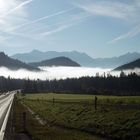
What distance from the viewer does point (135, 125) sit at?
3281cm

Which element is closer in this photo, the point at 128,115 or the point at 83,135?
the point at 83,135

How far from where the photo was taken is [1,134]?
1320 inches

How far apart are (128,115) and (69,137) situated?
848 cm

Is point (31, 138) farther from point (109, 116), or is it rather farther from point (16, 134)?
point (109, 116)

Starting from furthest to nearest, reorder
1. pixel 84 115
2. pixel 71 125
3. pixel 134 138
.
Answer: pixel 84 115 < pixel 71 125 < pixel 134 138

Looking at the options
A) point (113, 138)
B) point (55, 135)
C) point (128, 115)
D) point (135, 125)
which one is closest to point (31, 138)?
point (55, 135)

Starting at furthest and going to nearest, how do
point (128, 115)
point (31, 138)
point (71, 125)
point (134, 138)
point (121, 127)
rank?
point (71, 125) → point (128, 115) → point (121, 127) → point (31, 138) → point (134, 138)

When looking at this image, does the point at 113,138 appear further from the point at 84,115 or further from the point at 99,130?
the point at 84,115

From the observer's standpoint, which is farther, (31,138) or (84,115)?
(84,115)

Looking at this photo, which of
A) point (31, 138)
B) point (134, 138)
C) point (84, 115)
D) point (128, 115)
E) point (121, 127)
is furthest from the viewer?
point (84, 115)

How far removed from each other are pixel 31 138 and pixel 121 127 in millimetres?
7891

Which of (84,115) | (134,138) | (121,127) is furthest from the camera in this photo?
(84,115)

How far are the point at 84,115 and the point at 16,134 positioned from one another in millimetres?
14422

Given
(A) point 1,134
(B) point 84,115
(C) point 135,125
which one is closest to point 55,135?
(A) point 1,134
